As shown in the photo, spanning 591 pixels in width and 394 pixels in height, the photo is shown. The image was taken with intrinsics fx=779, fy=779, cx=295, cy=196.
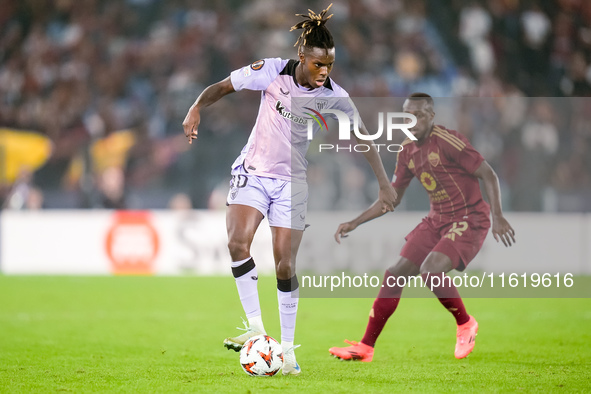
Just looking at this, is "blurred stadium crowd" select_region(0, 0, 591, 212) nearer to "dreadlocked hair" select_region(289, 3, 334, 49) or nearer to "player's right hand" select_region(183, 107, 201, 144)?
"dreadlocked hair" select_region(289, 3, 334, 49)

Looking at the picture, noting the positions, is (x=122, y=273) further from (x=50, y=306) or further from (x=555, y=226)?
(x=555, y=226)

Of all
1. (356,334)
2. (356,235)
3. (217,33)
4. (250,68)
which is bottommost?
(356,334)

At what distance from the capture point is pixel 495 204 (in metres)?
6.32

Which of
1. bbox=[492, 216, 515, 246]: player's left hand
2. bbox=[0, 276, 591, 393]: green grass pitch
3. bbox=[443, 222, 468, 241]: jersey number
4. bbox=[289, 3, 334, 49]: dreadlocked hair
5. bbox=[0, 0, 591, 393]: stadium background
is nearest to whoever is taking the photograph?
bbox=[0, 276, 591, 393]: green grass pitch

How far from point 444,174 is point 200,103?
2.25 meters

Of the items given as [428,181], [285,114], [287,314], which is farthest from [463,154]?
[287,314]

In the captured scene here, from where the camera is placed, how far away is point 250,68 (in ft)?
18.6

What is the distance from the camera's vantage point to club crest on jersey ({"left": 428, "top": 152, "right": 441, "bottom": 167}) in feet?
21.5

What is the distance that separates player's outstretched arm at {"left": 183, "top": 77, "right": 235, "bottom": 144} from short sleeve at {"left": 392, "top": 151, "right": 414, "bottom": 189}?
177 cm

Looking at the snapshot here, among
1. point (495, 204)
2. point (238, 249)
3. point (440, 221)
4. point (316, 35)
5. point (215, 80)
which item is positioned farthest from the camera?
point (215, 80)

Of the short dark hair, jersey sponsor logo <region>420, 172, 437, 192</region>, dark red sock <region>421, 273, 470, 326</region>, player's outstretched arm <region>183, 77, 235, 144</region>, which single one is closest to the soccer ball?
player's outstretched arm <region>183, 77, 235, 144</region>

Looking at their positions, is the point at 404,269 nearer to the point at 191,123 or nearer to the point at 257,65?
the point at 257,65

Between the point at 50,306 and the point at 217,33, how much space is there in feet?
29.6

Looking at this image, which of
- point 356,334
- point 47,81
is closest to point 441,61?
point 47,81
